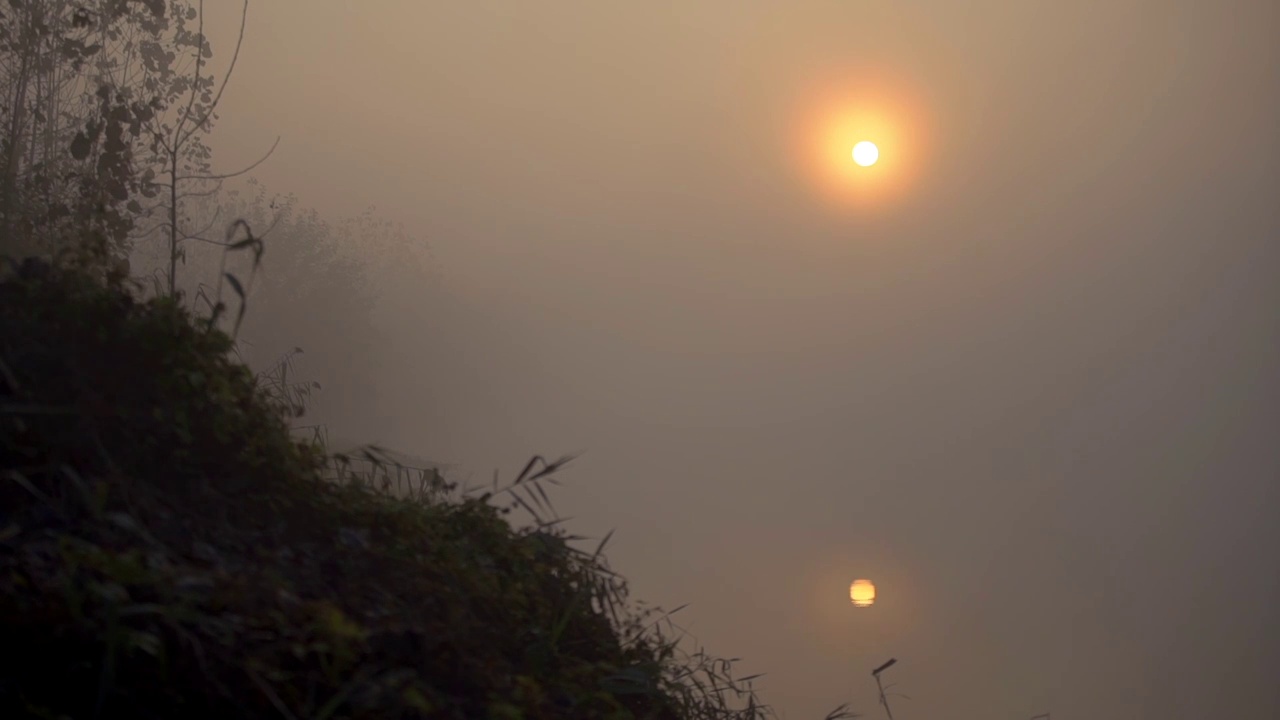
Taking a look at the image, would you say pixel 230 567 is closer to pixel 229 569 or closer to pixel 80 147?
pixel 229 569

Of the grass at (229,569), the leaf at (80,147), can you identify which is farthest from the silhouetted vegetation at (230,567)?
the leaf at (80,147)

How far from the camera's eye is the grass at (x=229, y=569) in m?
1.93

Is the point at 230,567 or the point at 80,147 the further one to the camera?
the point at 80,147

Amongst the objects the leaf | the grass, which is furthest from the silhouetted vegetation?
the leaf

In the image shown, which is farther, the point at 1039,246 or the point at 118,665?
the point at 1039,246

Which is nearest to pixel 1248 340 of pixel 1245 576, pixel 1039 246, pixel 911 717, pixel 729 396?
pixel 1039 246

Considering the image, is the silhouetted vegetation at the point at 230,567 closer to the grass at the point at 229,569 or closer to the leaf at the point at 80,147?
the grass at the point at 229,569

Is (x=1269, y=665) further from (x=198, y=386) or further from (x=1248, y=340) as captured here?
(x=1248, y=340)

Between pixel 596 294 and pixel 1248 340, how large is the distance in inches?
2597

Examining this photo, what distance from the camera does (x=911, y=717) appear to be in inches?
1134

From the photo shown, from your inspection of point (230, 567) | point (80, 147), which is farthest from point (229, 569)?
point (80, 147)

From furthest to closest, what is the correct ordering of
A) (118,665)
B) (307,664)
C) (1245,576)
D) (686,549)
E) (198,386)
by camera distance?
(1245,576) → (686,549) → (198,386) → (307,664) → (118,665)

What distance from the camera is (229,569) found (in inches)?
90.4

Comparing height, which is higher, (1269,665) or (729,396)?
(729,396)
